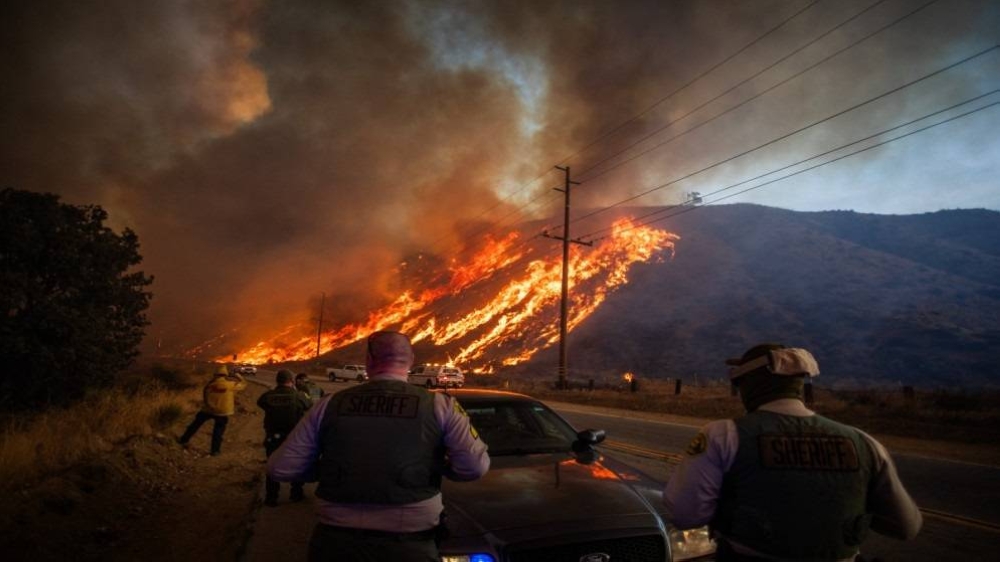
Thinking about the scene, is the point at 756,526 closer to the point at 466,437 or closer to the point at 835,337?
the point at 466,437

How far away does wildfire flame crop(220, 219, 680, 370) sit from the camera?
7412 cm

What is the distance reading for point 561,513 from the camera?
3.40 m

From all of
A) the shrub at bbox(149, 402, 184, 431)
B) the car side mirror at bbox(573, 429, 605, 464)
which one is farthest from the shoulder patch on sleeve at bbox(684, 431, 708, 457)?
the shrub at bbox(149, 402, 184, 431)

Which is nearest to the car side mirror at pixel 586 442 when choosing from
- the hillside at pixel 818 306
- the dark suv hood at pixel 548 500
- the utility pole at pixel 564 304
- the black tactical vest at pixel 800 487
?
the dark suv hood at pixel 548 500

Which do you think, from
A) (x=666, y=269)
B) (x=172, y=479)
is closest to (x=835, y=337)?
(x=666, y=269)

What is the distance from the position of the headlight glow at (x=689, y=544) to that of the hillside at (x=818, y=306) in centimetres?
4815

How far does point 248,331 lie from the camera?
162 metres

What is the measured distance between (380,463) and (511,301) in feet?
272

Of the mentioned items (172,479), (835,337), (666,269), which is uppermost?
(666,269)

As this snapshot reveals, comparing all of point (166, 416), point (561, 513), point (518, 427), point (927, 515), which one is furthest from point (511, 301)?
point (561, 513)

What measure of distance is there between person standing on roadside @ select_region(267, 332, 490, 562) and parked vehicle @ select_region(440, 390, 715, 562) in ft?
1.21

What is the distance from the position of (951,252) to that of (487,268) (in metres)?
74.7

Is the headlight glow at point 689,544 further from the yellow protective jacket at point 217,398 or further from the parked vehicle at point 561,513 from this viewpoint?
the yellow protective jacket at point 217,398

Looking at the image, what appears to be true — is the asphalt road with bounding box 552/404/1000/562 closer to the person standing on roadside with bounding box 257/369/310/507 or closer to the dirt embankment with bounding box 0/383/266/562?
the person standing on roadside with bounding box 257/369/310/507
